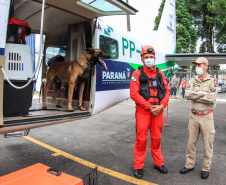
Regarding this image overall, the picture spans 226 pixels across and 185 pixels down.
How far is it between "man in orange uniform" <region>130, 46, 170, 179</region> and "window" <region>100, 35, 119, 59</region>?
1326mm

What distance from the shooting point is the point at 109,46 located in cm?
494

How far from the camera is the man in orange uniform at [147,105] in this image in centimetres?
350

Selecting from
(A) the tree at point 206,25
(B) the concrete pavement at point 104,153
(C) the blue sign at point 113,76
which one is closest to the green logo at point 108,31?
(C) the blue sign at point 113,76

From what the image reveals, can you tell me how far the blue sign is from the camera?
4.61m

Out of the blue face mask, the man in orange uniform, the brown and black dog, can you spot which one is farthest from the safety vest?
the brown and black dog

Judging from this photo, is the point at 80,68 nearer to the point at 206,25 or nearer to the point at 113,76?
the point at 113,76

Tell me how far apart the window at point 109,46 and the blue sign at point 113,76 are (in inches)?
8.5

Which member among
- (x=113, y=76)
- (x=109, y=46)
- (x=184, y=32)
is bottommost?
(x=113, y=76)

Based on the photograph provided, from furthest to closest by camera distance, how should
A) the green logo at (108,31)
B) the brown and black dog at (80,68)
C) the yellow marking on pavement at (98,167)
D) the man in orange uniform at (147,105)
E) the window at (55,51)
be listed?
the window at (55,51) < the green logo at (108,31) < the brown and black dog at (80,68) < the man in orange uniform at (147,105) < the yellow marking on pavement at (98,167)

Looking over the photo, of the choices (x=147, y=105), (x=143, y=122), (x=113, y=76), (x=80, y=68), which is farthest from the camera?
(x=113, y=76)

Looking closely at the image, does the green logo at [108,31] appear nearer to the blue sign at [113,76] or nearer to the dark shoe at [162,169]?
the blue sign at [113,76]

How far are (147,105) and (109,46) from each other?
7.02 ft

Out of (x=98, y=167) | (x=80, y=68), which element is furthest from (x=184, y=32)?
(x=98, y=167)

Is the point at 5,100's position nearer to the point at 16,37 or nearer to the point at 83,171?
the point at 16,37
